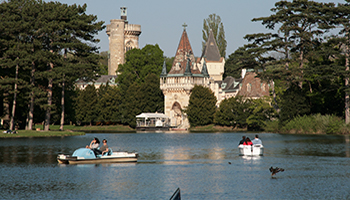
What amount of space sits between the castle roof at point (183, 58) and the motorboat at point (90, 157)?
71.0 m

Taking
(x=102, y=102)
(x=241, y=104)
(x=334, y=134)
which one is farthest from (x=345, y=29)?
(x=102, y=102)

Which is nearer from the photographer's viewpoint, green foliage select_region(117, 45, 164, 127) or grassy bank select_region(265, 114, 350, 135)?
grassy bank select_region(265, 114, 350, 135)

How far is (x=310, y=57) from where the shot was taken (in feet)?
221

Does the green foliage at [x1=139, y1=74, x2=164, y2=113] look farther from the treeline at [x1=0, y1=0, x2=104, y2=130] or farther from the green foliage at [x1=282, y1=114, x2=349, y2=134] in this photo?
the green foliage at [x1=282, y1=114, x2=349, y2=134]

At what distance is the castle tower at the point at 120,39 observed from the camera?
139 metres

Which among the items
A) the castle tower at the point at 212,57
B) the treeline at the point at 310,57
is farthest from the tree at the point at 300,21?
the castle tower at the point at 212,57

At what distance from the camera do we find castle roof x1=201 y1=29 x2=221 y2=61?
432 ft

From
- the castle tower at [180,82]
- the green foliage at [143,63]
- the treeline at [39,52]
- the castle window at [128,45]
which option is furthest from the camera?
the castle window at [128,45]

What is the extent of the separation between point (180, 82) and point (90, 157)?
70281 mm

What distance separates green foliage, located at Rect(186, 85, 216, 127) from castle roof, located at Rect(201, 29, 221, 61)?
3717 cm

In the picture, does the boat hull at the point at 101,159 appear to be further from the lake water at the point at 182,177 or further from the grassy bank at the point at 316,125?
the grassy bank at the point at 316,125

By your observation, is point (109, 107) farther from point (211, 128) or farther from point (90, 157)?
point (90, 157)

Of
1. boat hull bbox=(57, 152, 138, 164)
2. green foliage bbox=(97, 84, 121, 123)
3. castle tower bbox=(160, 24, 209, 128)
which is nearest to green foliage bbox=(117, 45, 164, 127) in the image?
green foliage bbox=(97, 84, 121, 123)

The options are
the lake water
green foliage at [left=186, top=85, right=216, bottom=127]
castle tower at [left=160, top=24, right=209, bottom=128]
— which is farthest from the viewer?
castle tower at [left=160, top=24, right=209, bottom=128]
